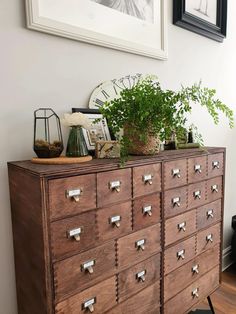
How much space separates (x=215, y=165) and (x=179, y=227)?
1.54ft

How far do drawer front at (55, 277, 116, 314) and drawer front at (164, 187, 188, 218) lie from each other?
416 mm

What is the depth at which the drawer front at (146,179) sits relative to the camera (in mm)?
1092

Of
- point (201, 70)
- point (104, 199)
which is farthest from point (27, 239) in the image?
point (201, 70)

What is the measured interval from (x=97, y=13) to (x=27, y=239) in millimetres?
1119

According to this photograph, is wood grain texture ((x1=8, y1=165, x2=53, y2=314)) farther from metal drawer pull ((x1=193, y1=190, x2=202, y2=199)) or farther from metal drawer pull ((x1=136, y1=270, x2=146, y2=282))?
metal drawer pull ((x1=193, y1=190, x2=202, y2=199))

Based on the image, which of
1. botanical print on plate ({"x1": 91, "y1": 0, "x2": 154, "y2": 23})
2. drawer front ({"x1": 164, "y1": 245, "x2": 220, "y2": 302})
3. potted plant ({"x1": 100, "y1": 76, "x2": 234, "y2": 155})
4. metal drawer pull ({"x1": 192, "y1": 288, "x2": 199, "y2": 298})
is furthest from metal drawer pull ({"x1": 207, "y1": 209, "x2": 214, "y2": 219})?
botanical print on plate ({"x1": 91, "y1": 0, "x2": 154, "y2": 23})

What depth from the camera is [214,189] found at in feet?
5.10

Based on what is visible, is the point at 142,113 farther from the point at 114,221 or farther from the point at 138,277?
the point at 138,277

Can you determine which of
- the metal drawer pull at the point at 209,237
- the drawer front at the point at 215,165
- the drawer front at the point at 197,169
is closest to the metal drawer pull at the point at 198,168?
the drawer front at the point at 197,169

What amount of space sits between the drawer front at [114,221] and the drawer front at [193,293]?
1.84ft

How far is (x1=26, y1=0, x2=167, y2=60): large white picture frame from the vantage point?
111cm

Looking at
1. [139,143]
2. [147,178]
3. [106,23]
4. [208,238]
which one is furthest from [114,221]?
[106,23]

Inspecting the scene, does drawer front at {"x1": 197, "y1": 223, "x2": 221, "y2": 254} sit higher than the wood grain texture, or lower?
lower

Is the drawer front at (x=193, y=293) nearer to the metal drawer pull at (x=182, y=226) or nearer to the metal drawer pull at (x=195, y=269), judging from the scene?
the metal drawer pull at (x=195, y=269)
